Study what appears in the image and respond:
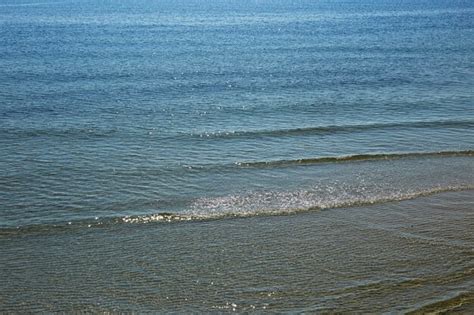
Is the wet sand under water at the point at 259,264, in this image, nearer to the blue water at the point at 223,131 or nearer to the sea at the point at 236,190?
the sea at the point at 236,190

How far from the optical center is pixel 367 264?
1179 cm

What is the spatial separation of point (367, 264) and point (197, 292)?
347cm

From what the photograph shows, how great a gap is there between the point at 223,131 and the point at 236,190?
21.2 ft

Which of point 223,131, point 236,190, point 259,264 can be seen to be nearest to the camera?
point 259,264

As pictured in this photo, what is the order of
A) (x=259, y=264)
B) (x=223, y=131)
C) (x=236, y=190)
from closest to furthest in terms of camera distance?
(x=259, y=264) < (x=236, y=190) < (x=223, y=131)

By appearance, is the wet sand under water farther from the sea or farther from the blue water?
the blue water

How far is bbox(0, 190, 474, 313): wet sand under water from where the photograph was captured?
10469 millimetres

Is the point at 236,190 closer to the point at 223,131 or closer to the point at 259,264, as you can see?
the point at 259,264

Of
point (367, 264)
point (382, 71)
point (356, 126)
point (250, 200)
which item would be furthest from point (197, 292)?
point (382, 71)

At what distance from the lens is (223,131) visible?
73.6 feet

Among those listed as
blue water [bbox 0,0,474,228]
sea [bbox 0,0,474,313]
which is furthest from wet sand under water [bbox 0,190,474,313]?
blue water [bbox 0,0,474,228]

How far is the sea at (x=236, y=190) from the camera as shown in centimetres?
1096

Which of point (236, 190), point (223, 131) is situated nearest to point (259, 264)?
point (236, 190)

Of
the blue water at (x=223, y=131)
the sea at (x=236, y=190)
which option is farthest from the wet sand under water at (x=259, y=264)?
the blue water at (x=223, y=131)
